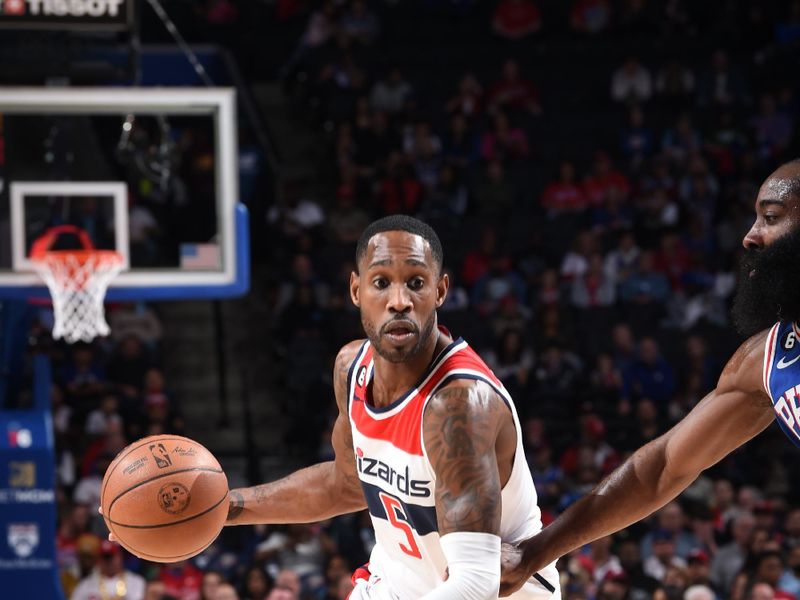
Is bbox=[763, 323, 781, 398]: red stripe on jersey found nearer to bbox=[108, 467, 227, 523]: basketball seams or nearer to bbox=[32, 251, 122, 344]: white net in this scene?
bbox=[108, 467, 227, 523]: basketball seams

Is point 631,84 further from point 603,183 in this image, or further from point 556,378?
point 556,378

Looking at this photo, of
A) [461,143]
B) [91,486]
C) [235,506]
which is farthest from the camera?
[461,143]

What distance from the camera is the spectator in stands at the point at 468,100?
14445 millimetres

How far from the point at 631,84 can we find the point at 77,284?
8.84m

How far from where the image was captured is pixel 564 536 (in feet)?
13.4

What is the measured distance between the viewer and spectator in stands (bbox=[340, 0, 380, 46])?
595 inches

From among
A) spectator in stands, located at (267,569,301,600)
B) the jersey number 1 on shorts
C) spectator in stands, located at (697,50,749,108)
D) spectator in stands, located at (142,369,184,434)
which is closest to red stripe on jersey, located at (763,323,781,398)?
the jersey number 1 on shorts

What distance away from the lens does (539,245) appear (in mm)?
12719

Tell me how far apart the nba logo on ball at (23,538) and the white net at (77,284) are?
1500 millimetres

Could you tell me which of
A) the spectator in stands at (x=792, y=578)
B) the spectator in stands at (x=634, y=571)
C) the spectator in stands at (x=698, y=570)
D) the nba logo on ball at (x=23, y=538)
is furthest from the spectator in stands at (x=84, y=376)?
the spectator in stands at (x=792, y=578)

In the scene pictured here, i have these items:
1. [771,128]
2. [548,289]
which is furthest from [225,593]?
[771,128]

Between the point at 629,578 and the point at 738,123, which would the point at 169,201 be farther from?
the point at 738,123

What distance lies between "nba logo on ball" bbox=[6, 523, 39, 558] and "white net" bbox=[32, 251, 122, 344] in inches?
59.0

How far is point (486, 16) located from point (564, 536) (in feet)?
41.4
